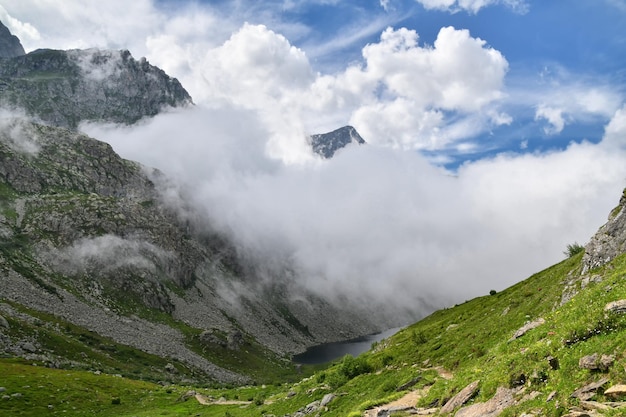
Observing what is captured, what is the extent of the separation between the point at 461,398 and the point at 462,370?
7463 mm

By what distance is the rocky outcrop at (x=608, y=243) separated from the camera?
111 feet

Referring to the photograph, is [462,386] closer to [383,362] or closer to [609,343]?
[609,343]

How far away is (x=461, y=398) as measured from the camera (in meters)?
20.6

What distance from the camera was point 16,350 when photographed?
11231 cm

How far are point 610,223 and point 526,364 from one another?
27367 mm

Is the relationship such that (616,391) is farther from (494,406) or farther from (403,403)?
(403,403)

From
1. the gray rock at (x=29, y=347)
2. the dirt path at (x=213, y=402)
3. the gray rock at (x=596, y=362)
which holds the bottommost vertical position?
the dirt path at (x=213, y=402)

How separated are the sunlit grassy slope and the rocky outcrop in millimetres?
1819

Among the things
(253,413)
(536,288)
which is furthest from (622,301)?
(253,413)

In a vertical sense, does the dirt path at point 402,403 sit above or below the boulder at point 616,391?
below

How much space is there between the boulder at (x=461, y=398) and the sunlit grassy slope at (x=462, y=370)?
2.13ft

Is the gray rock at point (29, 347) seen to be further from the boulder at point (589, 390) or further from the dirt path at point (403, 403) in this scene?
the boulder at point (589, 390)

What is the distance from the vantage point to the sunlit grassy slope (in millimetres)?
16203

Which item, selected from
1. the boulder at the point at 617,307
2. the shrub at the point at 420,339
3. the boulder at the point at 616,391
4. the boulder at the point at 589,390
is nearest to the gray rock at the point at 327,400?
the shrub at the point at 420,339
